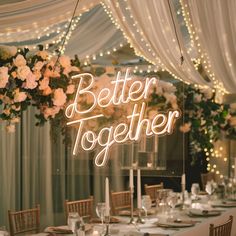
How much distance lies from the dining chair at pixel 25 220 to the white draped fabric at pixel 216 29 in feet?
7.07

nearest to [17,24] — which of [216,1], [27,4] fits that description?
[27,4]

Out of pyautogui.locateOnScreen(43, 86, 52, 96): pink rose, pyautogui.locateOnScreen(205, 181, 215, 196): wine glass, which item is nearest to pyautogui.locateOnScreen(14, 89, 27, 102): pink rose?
pyautogui.locateOnScreen(43, 86, 52, 96): pink rose

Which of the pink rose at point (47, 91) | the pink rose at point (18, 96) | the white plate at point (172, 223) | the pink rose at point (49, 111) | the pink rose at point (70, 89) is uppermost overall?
the pink rose at point (70, 89)

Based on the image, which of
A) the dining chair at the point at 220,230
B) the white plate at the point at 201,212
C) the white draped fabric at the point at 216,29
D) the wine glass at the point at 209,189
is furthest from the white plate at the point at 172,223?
the white draped fabric at the point at 216,29

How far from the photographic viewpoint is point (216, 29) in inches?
213

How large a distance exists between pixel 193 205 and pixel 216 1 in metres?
1.89

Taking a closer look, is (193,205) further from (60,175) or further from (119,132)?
(60,175)

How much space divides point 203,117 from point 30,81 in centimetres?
401

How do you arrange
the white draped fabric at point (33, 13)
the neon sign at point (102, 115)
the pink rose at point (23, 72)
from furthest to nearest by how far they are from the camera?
the neon sign at point (102, 115), the pink rose at point (23, 72), the white draped fabric at point (33, 13)

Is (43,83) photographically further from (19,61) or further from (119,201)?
(119,201)

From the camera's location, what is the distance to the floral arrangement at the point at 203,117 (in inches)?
299

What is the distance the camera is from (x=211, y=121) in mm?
7715

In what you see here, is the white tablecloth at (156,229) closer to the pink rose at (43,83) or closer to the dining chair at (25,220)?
the dining chair at (25,220)

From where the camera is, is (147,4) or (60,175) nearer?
(147,4)
